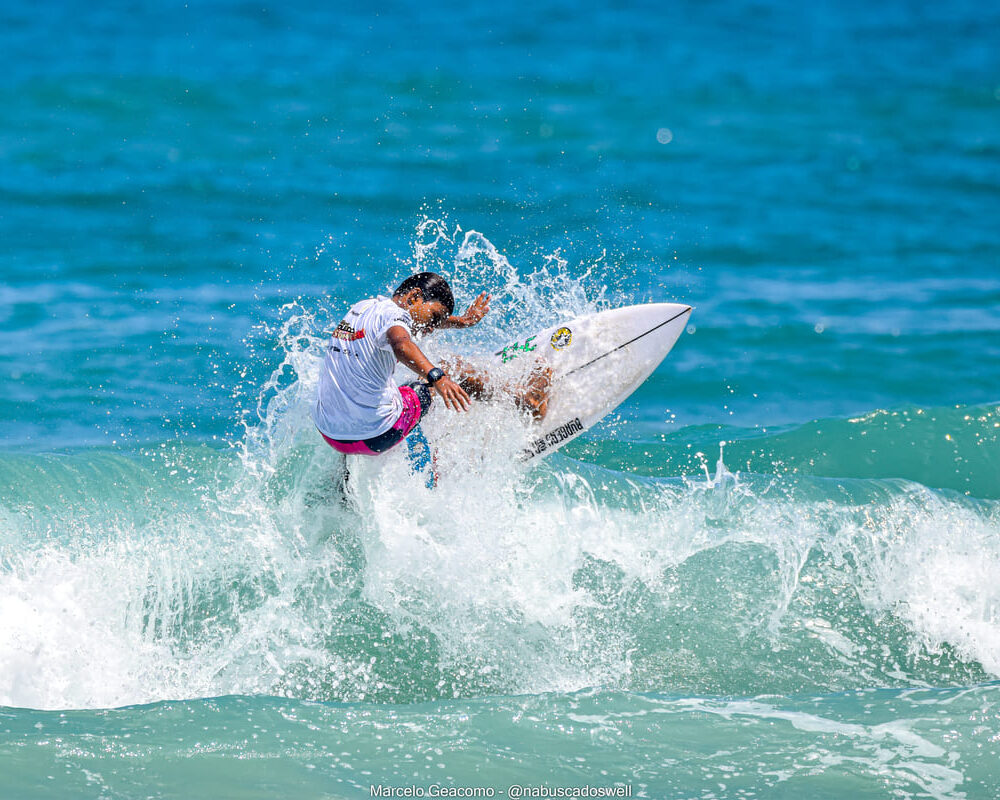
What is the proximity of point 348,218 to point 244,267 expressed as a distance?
2.12 metres

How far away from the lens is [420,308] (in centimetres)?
604

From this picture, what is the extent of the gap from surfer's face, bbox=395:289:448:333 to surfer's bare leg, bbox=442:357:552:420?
21.4 inches

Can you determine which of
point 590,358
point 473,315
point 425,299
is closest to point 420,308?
point 425,299

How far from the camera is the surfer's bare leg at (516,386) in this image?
6.64m

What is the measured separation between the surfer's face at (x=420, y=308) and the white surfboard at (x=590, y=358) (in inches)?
50.9

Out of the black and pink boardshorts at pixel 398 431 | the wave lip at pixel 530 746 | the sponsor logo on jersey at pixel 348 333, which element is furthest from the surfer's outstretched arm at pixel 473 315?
the wave lip at pixel 530 746

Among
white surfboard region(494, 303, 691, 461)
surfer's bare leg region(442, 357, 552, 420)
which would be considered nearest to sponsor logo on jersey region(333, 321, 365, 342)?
surfer's bare leg region(442, 357, 552, 420)

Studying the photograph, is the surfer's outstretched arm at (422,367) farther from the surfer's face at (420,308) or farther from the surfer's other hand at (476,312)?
the surfer's other hand at (476,312)

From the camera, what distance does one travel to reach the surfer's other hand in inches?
257

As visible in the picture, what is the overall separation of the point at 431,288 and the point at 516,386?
1292 millimetres

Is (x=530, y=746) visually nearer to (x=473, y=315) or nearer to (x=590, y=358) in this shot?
(x=473, y=315)

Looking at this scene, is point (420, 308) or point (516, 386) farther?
point (516, 386)

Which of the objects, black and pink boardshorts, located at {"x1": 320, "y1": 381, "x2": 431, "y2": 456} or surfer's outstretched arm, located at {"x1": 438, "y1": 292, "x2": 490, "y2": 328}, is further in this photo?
surfer's outstretched arm, located at {"x1": 438, "y1": 292, "x2": 490, "y2": 328}

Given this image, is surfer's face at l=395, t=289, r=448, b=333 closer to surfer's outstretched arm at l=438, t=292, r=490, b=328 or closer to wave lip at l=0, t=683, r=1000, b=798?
surfer's outstretched arm at l=438, t=292, r=490, b=328
